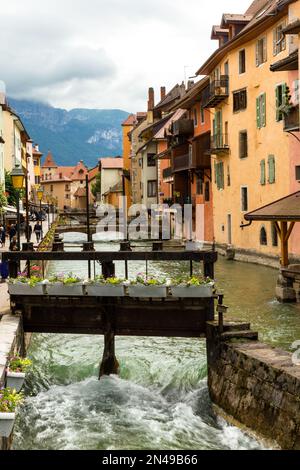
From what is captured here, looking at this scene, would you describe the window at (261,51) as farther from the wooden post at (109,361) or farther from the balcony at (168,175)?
the balcony at (168,175)

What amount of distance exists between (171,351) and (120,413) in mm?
4681

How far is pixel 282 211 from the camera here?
21.2 metres

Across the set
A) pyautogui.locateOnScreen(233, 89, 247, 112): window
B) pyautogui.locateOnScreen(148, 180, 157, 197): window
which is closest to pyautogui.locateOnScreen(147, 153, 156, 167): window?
pyautogui.locateOnScreen(148, 180, 157, 197): window

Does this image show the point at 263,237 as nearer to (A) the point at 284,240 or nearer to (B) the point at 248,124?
(B) the point at 248,124

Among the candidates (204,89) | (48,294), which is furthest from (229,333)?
(204,89)

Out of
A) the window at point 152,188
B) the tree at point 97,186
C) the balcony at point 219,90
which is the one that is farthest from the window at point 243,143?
the tree at point 97,186

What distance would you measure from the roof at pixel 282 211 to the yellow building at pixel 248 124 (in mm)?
8268

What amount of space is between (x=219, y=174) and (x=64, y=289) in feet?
103

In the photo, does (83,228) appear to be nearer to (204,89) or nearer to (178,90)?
(178,90)

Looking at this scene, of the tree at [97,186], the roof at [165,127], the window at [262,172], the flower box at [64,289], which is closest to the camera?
the flower box at [64,289]

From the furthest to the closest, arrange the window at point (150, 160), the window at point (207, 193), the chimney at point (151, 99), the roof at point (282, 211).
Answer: the chimney at point (151, 99) → the window at point (150, 160) → the window at point (207, 193) → the roof at point (282, 211)

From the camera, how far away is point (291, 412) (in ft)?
29.5

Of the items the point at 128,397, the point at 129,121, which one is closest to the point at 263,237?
the point at 128,397

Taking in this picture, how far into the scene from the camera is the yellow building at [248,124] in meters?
32.3
